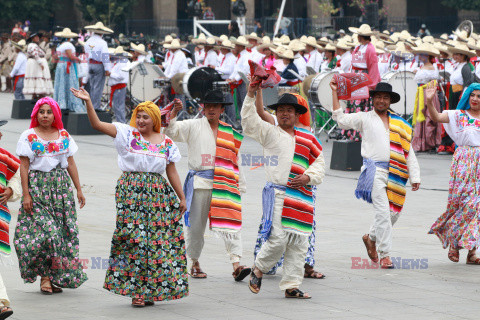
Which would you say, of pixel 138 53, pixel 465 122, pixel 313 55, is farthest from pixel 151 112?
pixel 138 53

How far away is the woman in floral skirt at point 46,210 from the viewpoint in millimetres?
8297

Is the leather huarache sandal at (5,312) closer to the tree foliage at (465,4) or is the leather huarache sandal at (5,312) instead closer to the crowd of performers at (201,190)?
the crowd of performers at (201,190)

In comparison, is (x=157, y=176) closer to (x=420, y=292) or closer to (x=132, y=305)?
(x=132, y=305)

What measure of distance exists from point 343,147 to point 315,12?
36001 millimetres

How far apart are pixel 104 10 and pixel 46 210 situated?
41.4m

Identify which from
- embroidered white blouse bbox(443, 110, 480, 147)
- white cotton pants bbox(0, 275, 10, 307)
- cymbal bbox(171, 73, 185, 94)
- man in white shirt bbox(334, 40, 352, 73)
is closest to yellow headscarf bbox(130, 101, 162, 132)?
white cotton pants bbox(0, 275, 10, 307)

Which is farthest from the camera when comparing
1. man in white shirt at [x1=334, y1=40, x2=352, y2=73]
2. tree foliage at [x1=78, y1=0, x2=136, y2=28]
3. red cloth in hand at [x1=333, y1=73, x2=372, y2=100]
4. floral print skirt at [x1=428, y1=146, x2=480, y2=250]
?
tree foliage at [x1=78, y1=0, x2=136, y2=28]

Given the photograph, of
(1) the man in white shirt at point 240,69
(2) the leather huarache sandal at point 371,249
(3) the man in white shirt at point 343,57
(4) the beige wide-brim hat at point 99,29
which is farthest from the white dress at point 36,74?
(2) the leather huarache sandal at point 371,249

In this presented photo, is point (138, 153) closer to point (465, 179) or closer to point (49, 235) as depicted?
point (49, 235)

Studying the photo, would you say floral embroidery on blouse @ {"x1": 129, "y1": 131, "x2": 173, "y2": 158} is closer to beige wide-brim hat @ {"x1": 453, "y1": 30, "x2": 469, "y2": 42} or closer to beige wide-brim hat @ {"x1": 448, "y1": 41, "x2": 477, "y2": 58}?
beige wide-brim hat @ {"x1": 448, "y1": 41, "x2": 477, "y2": 58}

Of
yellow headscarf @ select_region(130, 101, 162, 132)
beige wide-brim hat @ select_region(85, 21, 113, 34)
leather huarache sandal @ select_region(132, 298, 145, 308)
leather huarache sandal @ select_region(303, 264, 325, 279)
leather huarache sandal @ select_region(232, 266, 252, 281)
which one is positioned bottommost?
leather huarache sandal @ select_region(303, 264, 325, 279)

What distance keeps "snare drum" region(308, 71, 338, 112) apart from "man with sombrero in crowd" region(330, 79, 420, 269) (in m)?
10.1

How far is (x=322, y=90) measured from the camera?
65.5 ft

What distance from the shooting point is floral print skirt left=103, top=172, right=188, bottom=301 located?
7879 mm
